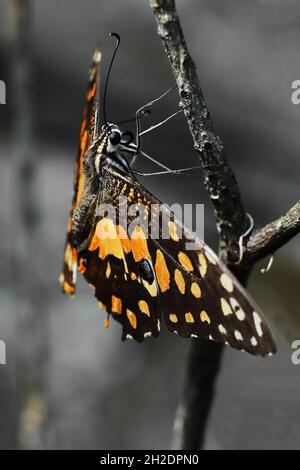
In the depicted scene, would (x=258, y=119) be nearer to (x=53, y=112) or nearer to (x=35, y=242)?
(x=53, y=112)

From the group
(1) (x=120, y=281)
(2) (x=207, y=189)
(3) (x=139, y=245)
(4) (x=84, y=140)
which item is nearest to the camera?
(2) (x=207, y=189)

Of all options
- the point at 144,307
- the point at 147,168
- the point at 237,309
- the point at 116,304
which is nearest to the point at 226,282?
the point at 237,309

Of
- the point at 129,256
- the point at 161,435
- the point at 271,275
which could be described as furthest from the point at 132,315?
the point at 161,435

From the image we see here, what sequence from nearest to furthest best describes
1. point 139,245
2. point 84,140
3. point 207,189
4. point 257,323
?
point 257,323 < point 207,189 < point 139,245 < point 84,140

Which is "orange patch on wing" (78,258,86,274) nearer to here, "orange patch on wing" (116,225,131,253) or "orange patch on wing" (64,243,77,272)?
"orange patch on wing" (64,243,77,272)

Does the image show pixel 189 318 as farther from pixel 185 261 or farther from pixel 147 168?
pixel 147 168

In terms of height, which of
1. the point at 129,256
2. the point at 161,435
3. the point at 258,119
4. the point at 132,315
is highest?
the point at 258,119
